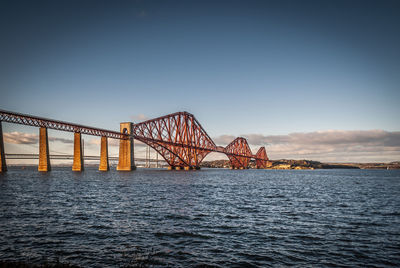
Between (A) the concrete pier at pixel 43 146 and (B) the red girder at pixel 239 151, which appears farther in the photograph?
(B) the red girder at pixel 239 151

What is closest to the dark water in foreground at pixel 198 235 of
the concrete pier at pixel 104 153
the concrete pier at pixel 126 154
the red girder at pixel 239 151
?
the concrete pier at pixel 104 153

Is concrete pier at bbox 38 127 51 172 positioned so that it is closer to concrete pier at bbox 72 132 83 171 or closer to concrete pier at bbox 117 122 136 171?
concrete pier at bbox 72 132 83 171

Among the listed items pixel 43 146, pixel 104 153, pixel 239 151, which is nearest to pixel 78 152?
pixel 104 153

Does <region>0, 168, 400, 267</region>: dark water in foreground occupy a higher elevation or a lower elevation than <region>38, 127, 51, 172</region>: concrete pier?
lower

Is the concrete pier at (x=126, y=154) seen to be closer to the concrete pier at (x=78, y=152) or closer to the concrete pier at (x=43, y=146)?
the concrete pier at (x=78, y=152)

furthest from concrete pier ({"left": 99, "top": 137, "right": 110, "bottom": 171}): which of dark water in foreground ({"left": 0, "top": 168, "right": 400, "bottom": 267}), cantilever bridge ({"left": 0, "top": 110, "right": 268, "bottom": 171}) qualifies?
dark water in foreground ({"left": 0, "top": 168, "right": 400, "bottom": 267})

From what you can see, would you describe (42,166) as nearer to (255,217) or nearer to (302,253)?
(255,217)

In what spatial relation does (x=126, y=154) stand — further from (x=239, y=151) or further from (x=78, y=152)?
(x=239, y=151)

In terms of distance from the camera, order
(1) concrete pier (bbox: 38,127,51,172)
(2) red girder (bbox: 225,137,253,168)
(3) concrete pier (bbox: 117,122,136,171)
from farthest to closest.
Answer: (2) red girder (bbox: 225,137,253,168), (3) concrete pier (bbox: 117,122,136,171), (1) concrete pier (bbox: 38,127,51,172)

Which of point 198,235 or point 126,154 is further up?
point 126,154

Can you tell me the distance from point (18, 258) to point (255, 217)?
11867 millimetres

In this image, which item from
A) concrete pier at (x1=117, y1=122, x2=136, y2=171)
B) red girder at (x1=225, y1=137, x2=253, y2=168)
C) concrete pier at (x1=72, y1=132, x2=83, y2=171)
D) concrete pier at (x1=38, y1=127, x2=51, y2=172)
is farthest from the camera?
red girder at (x1=225, y1=137, x2=253, y2=168)

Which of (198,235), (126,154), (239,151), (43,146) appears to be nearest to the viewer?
(198,235)

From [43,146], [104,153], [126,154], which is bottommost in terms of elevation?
[126,154]
